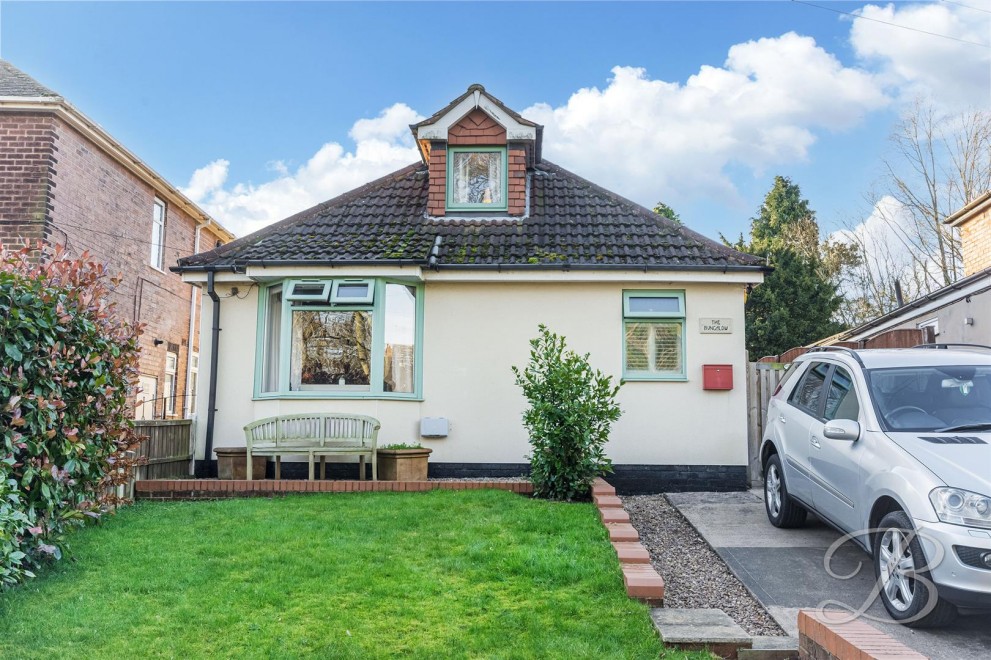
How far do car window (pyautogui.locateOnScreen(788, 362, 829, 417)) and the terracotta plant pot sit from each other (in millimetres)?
4768

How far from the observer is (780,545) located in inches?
270

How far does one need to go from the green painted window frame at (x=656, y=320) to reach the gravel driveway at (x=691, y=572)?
2.24 m

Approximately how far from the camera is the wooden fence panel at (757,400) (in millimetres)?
10602

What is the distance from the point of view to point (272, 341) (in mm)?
10977

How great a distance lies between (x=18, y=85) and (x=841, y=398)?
15.6 m

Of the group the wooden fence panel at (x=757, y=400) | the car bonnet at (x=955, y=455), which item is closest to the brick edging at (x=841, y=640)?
the car bonnet at (x=955, y=455)

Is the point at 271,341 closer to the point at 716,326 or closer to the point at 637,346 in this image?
the point at 637,346

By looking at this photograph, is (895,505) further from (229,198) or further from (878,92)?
(229,198)

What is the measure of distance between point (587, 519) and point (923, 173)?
26.1 m

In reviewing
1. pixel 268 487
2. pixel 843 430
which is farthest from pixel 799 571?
pixel 268 487

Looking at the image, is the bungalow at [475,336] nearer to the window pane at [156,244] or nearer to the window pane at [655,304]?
the window pane at [655,304]

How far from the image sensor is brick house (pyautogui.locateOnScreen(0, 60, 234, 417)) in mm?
13453

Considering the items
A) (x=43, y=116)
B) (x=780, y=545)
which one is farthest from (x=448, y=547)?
(x=43, y=116)

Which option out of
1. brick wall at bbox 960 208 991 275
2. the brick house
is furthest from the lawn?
brick wall at bbox 960 208 991 275
